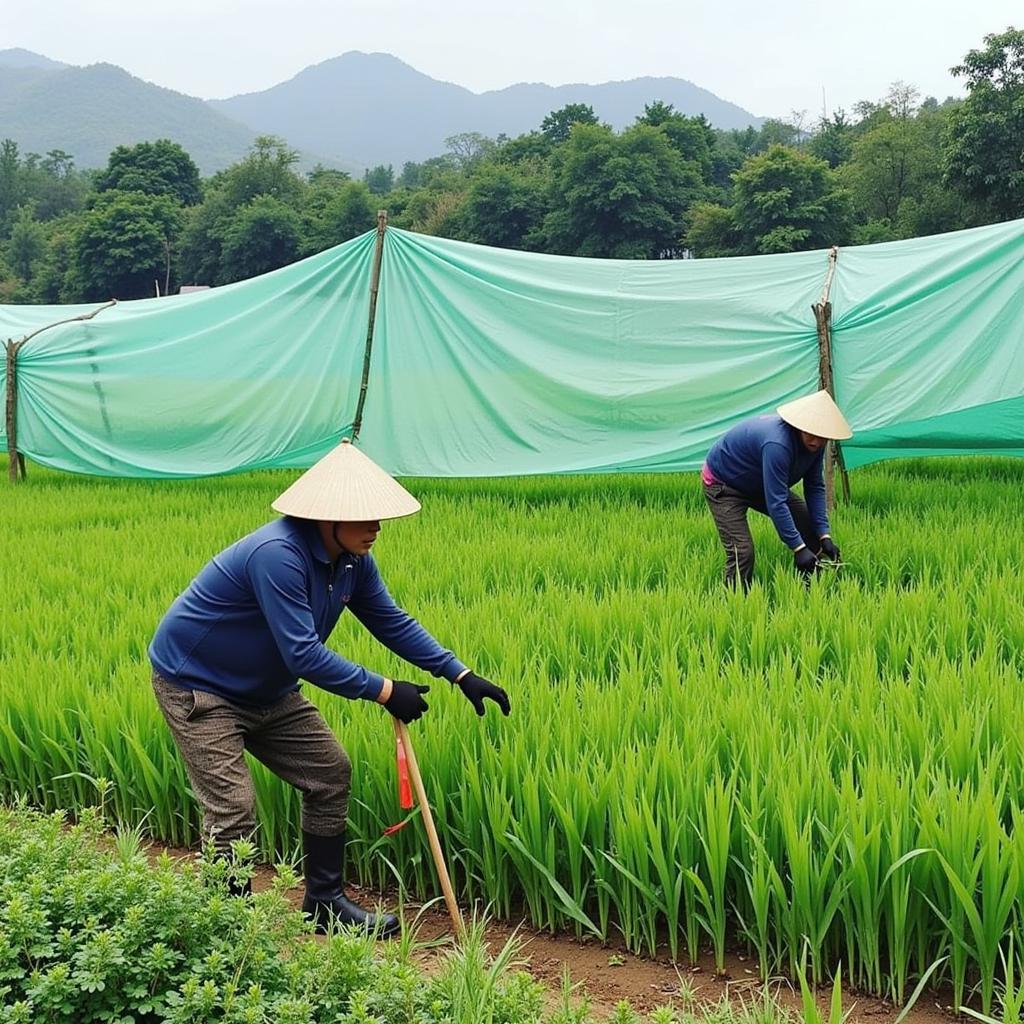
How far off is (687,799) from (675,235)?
38.8 m

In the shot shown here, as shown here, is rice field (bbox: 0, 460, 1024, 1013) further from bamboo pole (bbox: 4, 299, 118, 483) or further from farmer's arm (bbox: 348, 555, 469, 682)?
bamboo pole (bbox: 4, 299, 118, 483)

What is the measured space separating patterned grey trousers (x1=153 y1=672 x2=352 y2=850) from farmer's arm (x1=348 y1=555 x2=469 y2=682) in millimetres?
255

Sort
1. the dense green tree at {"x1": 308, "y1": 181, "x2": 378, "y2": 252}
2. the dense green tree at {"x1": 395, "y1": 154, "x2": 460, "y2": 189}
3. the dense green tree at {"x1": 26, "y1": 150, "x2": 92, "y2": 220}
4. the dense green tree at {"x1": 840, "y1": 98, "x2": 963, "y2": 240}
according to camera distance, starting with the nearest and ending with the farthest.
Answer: the dense green tree at {"x1": 840, "y1": 98, "x2": 963, "y2": 240}
the dense green tree at {"x1": 308, "y1": 181, "x2": 378, "y2": 252}
the dense green tree at {"x1": 26, "y1": 150, "x2": 92, "y2": 220}
the dense green tree at {"x1": 395, "y1": 154, "x2": 460, "y2": 189}

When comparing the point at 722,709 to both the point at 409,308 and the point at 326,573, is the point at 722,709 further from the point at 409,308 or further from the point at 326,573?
the point at 409,308

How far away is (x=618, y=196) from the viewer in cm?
3741

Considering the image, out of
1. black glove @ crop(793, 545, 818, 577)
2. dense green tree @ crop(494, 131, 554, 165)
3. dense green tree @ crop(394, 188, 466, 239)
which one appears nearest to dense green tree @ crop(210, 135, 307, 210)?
dense green tree @ crop(394, 188, 466, 239)

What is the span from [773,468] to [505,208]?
1600 inches

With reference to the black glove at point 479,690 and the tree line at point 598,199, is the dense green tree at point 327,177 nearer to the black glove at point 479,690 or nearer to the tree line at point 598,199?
the tree line at point 598,199

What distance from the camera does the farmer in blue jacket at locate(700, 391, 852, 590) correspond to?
167 inches

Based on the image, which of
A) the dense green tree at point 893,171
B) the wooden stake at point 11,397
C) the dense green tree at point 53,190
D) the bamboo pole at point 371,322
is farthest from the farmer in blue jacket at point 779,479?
the dense green tree at point 53,190

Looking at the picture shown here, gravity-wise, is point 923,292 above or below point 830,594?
above

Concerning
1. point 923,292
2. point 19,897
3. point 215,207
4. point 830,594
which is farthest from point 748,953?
point 215,207

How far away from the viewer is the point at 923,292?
234 inches

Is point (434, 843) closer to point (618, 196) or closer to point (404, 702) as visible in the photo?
point (404, 702)
